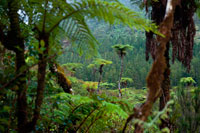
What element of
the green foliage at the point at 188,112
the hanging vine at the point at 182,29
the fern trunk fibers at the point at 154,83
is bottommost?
the green foliage at the point at 188,112

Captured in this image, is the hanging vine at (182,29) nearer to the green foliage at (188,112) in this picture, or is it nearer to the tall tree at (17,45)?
the green foliage at (188,112)

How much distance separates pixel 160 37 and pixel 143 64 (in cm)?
5232

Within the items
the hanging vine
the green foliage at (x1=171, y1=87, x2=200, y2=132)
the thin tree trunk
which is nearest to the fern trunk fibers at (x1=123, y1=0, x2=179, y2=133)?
the thin tree trunk

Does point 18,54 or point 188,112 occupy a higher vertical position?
point 18,54

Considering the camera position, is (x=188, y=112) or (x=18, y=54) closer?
(x=18, y=54)

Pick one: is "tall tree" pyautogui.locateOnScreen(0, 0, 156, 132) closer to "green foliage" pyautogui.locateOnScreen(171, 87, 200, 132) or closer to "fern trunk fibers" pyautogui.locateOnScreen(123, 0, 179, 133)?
"fern trunk fibers" pyautogui.locateOnScreen(123, 0, 179, 133)

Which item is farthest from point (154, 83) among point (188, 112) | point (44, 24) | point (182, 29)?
point (182, 29)

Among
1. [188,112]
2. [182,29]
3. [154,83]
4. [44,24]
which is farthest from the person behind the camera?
[182,29]

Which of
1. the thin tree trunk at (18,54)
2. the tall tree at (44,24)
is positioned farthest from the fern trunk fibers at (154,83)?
the thin tree trunk at (18,54)

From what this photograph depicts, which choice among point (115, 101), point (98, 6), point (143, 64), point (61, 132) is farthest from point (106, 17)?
point (143, 64)

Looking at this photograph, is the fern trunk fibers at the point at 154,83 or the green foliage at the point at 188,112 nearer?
the fern trunk fibers at the point at 154,83

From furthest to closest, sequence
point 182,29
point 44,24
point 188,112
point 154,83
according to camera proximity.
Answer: point 182,29
point 188,112
point 44,24
point 154,83

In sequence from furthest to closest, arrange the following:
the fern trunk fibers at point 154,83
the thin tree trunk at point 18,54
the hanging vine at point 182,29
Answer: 1. the hanging vine at point 182,29
2. the thin tree trunk at point 18,54
3. the fern trunk fibers at point 154,83

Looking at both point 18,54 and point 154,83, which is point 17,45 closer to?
point 18,54
